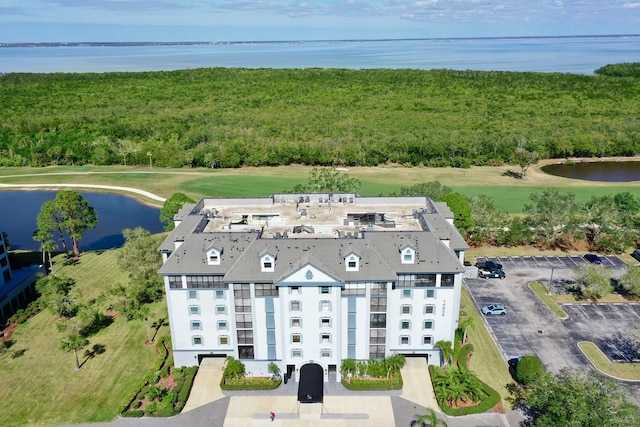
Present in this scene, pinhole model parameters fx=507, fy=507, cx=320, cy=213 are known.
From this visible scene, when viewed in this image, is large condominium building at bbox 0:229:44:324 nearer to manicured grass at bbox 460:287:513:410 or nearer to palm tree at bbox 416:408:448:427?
palm tree at bbox 416:408:448:427

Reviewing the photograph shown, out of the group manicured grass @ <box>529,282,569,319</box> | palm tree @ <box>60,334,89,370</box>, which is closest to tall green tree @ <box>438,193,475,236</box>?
manicured grass @ <box>529,282,569,319</box>

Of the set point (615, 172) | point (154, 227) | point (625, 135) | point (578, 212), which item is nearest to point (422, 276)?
point (578, 212)

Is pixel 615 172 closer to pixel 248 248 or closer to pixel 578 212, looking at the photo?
pixel 578 212

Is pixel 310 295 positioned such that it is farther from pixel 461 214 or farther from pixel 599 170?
pixel 599 170

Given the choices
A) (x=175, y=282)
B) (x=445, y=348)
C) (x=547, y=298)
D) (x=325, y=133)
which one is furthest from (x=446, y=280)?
(x=325, y=133)

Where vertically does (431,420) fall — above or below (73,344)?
below
